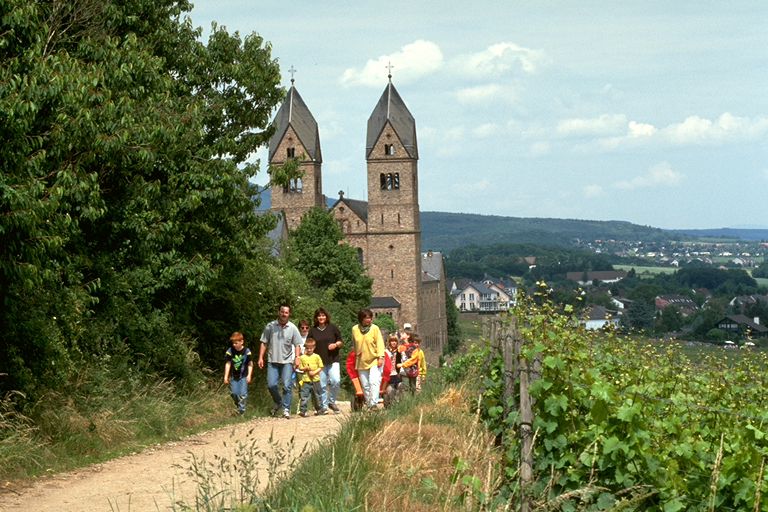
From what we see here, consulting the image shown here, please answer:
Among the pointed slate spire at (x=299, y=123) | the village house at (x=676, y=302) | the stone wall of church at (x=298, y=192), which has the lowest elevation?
the village house at (x=676, y=302)

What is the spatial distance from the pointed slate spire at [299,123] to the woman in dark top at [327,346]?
3585 inches

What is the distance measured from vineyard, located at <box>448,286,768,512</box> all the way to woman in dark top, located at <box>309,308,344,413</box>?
5922 mm

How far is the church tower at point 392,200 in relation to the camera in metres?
109

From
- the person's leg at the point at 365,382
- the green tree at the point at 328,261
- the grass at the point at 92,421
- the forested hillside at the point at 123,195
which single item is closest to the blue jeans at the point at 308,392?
the grass at the point at 92,421

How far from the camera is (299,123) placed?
352ft

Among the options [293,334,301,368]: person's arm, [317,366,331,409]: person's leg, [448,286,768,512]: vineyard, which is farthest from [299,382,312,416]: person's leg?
[448,286,768,512]: vineyard

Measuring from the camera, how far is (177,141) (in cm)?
1581

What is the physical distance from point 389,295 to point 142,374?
95783 mm

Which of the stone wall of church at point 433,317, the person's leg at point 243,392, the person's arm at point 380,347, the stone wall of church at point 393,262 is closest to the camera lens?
the person's arm at point 380,347

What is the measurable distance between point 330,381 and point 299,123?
9204 cm

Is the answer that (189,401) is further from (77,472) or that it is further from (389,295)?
(389,295)

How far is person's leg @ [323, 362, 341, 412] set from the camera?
53.2ft

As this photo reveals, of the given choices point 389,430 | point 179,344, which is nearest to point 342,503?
point 389,430

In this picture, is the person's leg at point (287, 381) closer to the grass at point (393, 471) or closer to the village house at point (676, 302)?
the grass at point (393, 471)
